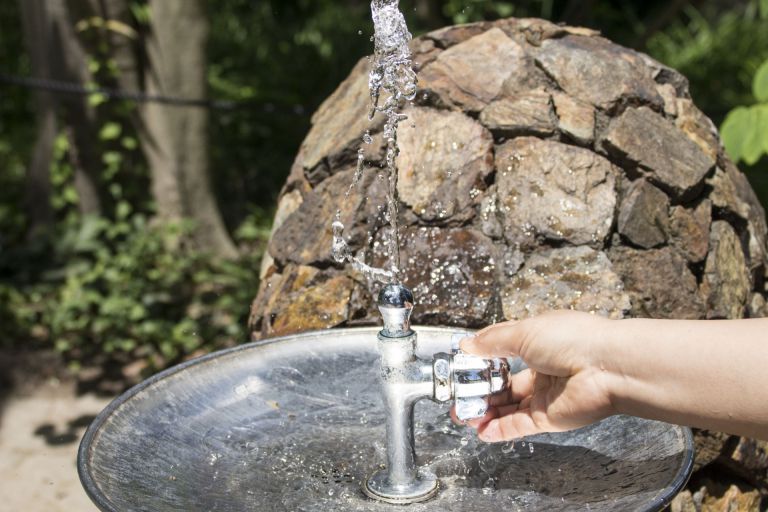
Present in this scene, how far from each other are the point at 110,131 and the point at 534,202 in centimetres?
361

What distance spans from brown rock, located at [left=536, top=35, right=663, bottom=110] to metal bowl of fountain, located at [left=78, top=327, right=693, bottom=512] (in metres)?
0.80

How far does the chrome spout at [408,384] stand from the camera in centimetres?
156

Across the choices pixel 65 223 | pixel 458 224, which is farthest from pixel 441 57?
pixel 65 223

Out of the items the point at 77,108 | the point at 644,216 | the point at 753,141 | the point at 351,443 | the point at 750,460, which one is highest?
the point at 77,108

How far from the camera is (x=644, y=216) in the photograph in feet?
7.38

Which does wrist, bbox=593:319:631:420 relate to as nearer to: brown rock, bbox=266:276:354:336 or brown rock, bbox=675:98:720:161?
brown rock, bbox=266:276:354:336

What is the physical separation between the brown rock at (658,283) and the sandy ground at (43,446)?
243cm

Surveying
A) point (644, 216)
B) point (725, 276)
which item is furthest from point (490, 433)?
point (725, 276)

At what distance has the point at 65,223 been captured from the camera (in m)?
5.36

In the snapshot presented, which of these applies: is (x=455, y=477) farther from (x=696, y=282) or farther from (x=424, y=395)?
(x=696, y=282)

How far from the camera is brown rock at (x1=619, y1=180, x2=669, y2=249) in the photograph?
7.33 feet

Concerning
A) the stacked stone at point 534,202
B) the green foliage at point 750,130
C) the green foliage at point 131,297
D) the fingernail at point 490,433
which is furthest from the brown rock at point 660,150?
the green foliage at point 131,297

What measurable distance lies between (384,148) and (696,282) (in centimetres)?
84

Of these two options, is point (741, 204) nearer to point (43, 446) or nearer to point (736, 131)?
point (736, 131)
